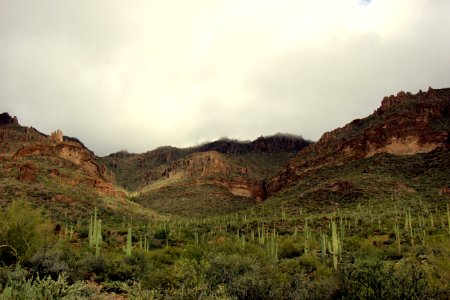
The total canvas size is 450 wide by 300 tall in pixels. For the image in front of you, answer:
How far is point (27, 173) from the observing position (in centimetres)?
6531

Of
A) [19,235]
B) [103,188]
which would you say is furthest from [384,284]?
[103,188]

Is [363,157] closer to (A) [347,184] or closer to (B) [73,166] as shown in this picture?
(A) [347,184]

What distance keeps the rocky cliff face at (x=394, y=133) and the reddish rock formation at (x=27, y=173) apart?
59.8m

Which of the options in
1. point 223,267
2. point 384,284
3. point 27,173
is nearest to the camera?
point 384,284

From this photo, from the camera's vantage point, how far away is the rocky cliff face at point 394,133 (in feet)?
266

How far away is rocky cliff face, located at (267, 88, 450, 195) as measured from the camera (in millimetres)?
81125

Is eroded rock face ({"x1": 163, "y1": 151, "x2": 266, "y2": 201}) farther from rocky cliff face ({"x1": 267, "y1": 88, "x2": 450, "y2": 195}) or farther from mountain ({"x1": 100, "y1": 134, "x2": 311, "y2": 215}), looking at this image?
rocky cliff face ({"x1": 267, "y1": 88, "x2": 450, "y2": 195})

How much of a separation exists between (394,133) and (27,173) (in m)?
72.5

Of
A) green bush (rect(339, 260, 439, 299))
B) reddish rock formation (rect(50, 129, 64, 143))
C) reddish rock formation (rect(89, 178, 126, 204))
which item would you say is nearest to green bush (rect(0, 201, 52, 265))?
green bush (rect(339, 260, 439, 299))

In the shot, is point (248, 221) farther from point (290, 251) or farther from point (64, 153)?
point (64, 153)

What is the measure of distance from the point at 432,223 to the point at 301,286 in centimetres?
2538

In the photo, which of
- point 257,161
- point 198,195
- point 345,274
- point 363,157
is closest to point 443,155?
point 363,157

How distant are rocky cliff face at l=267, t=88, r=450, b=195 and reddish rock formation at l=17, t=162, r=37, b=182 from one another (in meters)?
59.8

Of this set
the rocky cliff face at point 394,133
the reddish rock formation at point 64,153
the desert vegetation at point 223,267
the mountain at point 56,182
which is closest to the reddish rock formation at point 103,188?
the mountain at point 56,182
